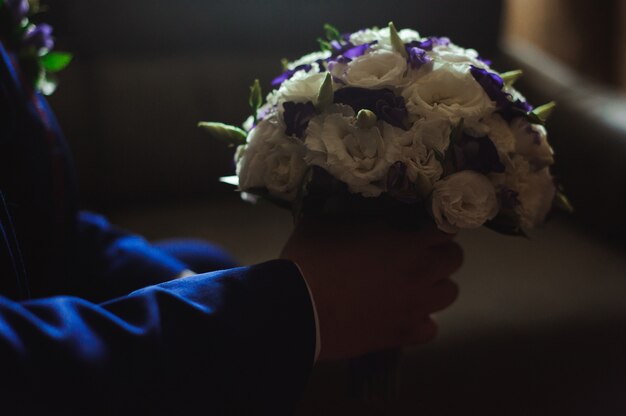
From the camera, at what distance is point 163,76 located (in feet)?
5.26

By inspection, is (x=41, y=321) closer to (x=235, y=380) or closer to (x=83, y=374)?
(x=83, y=374)

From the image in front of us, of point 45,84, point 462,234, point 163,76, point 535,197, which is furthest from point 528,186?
point 163,76

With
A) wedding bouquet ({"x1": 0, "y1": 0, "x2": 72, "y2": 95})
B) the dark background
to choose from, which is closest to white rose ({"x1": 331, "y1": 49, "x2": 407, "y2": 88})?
wedding bouquet ({"x1": 0, "y1": 0, "x2": 72, "y2": 95})

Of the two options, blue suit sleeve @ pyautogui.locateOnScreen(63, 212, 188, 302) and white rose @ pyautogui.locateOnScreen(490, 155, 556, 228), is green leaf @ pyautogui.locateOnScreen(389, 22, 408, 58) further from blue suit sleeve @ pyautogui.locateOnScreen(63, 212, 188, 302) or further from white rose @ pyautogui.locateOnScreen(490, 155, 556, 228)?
blue suit sleeve @ pyautogui.locateOnScreen(63, 212, 188, 302)

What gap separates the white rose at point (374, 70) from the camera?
635 mm

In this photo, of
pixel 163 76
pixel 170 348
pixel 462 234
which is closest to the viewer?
pixel 170 348

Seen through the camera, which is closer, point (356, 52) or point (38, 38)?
point (356, 52)

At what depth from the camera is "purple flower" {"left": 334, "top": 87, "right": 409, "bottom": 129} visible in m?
0.62

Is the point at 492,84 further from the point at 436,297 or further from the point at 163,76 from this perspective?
the point at 163,76

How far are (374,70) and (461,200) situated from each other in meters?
0.15

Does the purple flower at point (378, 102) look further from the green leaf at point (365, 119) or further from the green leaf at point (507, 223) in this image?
the green leaf at point (507, 223)

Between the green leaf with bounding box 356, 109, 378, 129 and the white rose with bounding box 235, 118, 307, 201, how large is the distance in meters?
0.06

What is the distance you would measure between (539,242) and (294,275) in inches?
37.4

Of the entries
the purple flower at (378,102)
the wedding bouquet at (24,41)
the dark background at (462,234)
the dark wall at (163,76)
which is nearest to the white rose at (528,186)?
the purple flower at (378,102)
